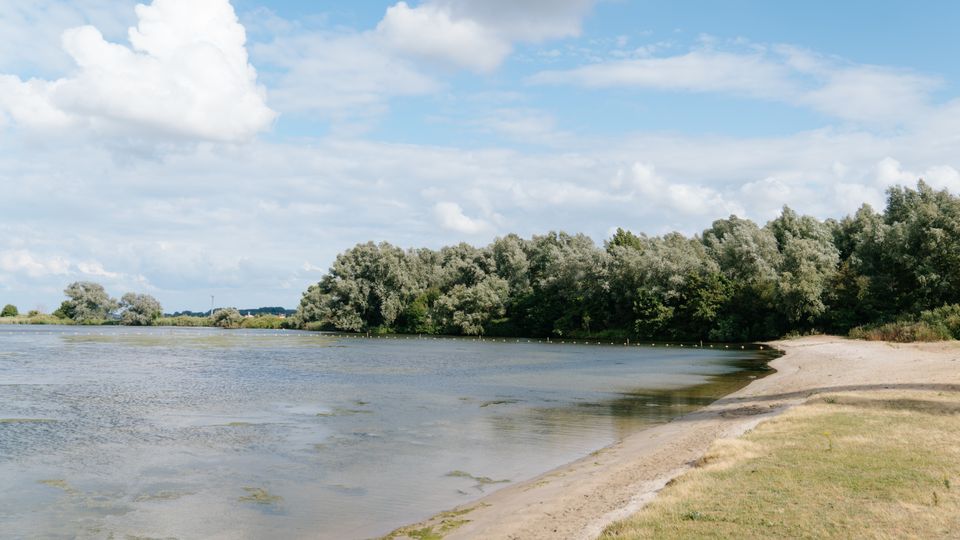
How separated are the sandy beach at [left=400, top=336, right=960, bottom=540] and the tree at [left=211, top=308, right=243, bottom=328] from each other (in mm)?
149356

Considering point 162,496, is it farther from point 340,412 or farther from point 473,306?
point 473,306

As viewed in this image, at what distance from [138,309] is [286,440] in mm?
154391

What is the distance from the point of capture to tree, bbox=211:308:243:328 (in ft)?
530

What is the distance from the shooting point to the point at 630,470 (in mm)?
13750

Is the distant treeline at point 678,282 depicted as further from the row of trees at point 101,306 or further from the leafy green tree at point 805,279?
the row of trees at point 101,306

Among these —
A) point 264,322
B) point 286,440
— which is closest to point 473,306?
point 264,322

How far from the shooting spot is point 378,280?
12238 centimetres

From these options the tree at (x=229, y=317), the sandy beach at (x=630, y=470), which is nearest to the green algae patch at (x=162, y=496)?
the sandy beach at (x=630, y=470)

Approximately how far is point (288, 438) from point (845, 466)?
15095mm

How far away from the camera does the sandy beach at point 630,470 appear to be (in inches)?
407

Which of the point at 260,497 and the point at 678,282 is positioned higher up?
the point at 678,282

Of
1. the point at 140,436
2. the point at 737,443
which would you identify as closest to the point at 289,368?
the point at 140,436

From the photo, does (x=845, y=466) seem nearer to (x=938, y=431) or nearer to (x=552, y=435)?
(x=938, y=431)

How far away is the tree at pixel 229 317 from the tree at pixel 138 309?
1369 cm
